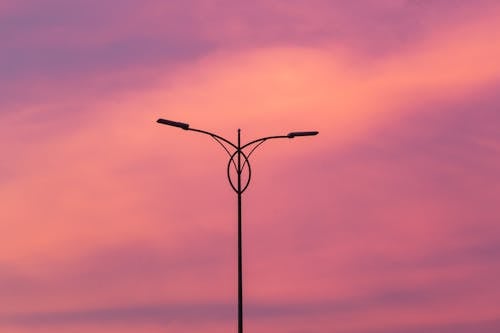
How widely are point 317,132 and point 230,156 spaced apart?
13.7 feet

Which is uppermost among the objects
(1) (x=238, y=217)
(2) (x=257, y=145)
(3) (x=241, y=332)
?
(2) (x=257, y=145)

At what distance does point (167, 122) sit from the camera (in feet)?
169

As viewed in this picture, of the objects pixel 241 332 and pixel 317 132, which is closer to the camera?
pixel 241 332

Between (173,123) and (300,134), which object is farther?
(300,134)

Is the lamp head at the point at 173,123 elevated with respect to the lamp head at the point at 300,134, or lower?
elevated

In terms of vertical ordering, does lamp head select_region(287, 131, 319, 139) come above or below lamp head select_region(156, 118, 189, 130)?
below

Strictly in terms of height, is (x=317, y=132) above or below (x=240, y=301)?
above

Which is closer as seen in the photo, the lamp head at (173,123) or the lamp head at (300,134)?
the lamp head at (173,123)

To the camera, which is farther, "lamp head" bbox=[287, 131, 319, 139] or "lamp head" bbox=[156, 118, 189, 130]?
"lamp head" bbox=[287, 131, 319, 139]

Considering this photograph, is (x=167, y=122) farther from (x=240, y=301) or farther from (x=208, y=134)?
(x=240, y=301)

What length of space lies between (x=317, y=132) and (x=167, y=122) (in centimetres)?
717

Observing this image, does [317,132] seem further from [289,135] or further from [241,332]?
[241,332]

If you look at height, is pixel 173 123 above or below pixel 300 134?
above

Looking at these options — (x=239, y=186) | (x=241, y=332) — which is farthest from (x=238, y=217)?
(x=241, y=332)
